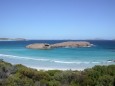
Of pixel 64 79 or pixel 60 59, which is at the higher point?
pixel 64 79

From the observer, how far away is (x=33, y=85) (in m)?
8.61

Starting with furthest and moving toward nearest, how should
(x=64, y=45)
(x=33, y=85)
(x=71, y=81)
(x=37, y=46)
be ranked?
(x=64, y=45)
(x=37, y=46)
(x=71, y=81)
(x=33, y=85)

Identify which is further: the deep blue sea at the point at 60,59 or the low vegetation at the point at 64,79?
the deep blue sea at the point at 60,59

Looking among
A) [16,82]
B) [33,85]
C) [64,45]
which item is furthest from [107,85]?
[64,45]

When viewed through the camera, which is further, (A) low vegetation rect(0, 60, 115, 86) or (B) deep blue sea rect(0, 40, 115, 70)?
(B) deep blue sea rect(0, 40, 115, 70)

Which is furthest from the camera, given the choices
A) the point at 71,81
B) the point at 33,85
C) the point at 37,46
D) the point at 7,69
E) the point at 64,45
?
the point at 64,45

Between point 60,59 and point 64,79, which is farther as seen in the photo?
point 60,59

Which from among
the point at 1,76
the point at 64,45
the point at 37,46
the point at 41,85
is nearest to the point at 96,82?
the point at 41,85

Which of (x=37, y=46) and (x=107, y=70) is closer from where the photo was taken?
(x=107, y=70)

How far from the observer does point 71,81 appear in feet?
31.1

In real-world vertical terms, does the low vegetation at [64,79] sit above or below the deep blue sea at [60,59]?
above

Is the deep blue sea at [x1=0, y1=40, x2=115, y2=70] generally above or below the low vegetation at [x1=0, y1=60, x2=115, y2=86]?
below

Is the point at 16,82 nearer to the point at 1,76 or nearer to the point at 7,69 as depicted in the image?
the point at 1,76

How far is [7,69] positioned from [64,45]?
202ft
